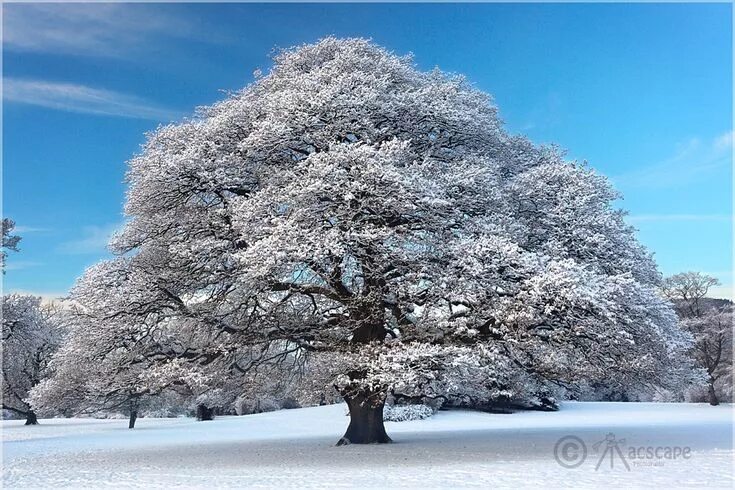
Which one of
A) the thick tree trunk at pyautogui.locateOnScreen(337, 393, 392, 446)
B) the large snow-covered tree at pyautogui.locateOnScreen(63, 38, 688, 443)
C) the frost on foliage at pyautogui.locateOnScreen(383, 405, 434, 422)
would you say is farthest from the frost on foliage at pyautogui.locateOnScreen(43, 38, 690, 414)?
the frost on foliage at pyautogui.locateOnScreen(383, 405, 434, 422)

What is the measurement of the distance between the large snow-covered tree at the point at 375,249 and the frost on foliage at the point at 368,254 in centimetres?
6

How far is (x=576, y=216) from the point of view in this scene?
55.4 feet

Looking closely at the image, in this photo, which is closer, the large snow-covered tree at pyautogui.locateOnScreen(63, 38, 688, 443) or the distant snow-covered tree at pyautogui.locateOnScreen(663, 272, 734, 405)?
the large snow-covered tree at pyautogui.locateOnScreen(63, 38, 688, 443)

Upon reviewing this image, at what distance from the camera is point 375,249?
49.3 ft

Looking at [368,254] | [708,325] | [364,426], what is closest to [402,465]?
[368,254]

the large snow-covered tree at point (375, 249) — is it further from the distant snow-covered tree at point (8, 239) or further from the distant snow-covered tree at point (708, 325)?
the distant snow-covered tree at point (708, 325)

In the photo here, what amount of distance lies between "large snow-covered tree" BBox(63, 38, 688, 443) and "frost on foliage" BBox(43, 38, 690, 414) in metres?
0.06

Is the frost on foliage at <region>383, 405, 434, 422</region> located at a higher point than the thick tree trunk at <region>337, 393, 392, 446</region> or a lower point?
lower

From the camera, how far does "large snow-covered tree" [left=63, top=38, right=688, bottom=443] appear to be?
572 inches

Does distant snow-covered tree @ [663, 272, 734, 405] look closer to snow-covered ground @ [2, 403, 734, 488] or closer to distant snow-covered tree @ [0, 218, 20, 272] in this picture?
snow-covered ground @ [2, 403, 734, 488]

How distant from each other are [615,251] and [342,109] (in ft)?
27.3

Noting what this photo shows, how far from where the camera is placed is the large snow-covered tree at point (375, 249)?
1454cm

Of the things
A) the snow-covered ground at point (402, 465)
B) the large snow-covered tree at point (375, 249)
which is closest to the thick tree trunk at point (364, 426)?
the large snow-covered tree at point (375, 249)

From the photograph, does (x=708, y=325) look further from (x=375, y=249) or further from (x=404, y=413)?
(x=375, y=249)
